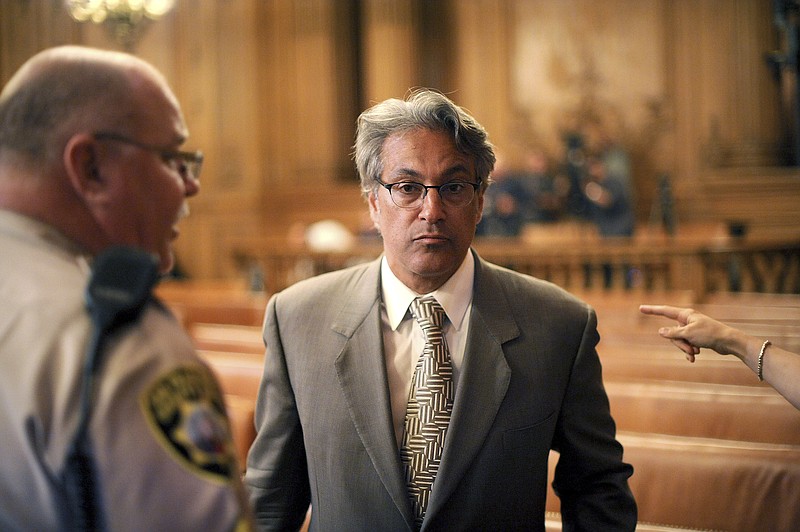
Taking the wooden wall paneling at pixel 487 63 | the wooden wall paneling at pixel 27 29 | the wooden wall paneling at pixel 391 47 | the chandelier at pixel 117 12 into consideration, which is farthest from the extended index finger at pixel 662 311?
the wooden wall paneling at pixel 27 29

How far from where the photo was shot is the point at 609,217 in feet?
26.9

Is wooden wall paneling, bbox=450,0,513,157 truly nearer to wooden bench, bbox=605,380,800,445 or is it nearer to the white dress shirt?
wooden bench, bbox=605,380,800,445

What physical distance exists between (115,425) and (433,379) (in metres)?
0.90

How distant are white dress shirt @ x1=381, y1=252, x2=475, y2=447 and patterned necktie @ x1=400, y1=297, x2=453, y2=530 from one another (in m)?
0.03

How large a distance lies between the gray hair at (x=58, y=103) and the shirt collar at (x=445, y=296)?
2.85 ft

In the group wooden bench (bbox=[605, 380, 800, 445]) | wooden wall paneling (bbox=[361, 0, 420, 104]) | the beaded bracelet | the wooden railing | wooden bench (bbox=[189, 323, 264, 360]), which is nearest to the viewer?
the beaded bracelet

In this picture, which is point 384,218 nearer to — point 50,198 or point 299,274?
point 50,198

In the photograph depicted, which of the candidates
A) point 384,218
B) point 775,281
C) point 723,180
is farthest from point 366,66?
point 384,218

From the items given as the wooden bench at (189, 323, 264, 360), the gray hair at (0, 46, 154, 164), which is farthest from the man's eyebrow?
the wooden bench at (189, 323, 264, 360)

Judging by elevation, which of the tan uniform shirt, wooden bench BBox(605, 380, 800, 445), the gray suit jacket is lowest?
wooden bench BBox(605, 380, 800, 445)

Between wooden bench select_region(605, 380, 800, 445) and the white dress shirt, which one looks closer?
the white dress shirt

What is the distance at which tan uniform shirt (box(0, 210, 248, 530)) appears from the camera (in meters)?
0.79

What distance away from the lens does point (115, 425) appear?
2.60ft

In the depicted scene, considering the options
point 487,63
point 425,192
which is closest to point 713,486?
point 425,192
